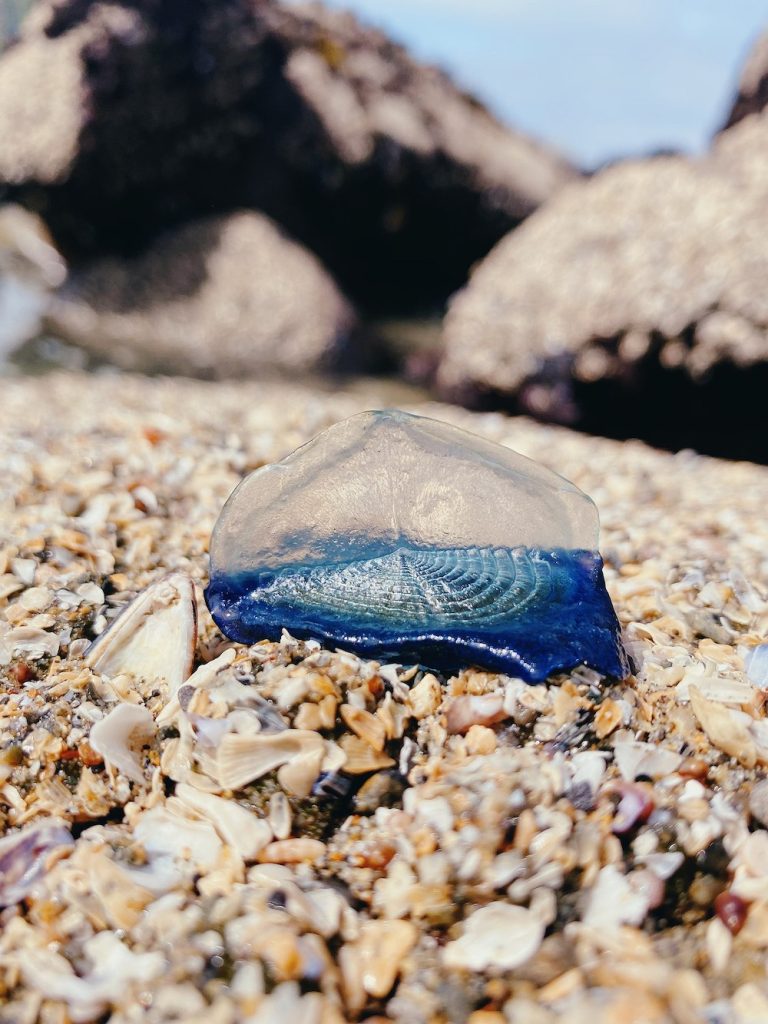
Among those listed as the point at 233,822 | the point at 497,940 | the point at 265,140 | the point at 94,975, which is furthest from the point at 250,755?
the point at 265,140

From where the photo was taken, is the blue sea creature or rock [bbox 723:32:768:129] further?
rock [bbox 723:32:768:129]

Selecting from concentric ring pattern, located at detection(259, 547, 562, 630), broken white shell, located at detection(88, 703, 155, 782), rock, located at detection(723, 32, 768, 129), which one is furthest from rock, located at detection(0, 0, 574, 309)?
broken white shell, located at detection(88, 703, 155, 782)

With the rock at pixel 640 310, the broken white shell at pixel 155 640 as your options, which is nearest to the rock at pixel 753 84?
the rock at pixel 640 310

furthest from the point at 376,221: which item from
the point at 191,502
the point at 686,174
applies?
the point at 191,502

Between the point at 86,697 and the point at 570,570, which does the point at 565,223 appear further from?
the point at 86,697

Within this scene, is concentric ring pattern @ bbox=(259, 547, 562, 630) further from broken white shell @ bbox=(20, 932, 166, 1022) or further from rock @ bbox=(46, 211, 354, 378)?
rock @ bbox=(46, 211, 354, 378)

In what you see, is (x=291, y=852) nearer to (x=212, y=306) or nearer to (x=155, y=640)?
(x=155, y=640)

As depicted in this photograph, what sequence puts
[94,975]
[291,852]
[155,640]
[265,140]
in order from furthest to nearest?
[265,140]
[155,640]
[291,852]
[94,975]
